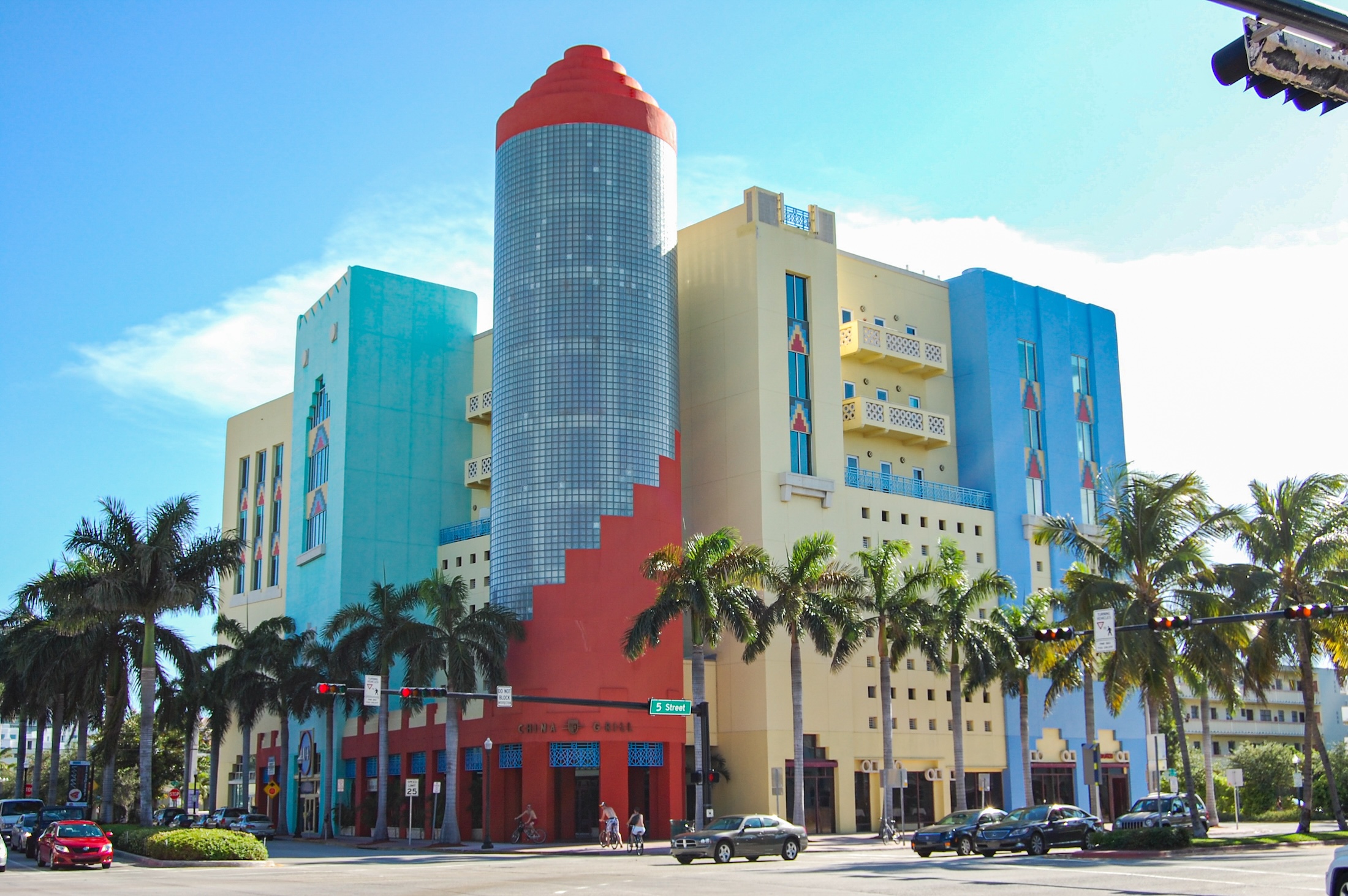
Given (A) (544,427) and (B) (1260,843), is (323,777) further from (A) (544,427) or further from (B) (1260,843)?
(B) (1260,843)

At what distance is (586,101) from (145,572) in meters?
30.4

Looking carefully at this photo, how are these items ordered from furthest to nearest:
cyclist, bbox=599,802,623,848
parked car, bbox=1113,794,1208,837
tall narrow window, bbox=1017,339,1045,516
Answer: tall narrow window, bbox=1017,339,1045,516 < cyclist, bbox=599,802,623,848 < parked car, bbox=1113,794,1208,837

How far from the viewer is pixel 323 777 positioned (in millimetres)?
71125

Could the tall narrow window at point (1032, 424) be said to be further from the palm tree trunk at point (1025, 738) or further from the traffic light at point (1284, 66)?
the traffic light at point (1284, 66)

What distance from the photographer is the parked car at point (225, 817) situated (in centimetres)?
6062

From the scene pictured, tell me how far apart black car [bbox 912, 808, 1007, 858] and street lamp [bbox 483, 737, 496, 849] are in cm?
1855

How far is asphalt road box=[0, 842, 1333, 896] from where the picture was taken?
27.5 m

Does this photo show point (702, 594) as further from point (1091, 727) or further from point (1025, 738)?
point (1091, 727)

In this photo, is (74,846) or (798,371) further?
(798,371)

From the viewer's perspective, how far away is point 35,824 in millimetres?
50219

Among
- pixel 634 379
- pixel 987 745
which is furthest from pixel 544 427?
pixel 987 745

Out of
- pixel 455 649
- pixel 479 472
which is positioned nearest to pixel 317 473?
pixel 479 472

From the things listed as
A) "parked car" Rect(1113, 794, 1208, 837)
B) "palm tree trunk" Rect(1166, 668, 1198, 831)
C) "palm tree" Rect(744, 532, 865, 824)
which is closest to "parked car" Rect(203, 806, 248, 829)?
"palm tree" Rect(744, 532, 865, 824)

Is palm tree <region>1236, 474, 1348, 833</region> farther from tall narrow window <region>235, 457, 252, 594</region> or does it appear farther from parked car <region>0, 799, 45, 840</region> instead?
tall narrow window <region>235, 457, 252, 594</region>
